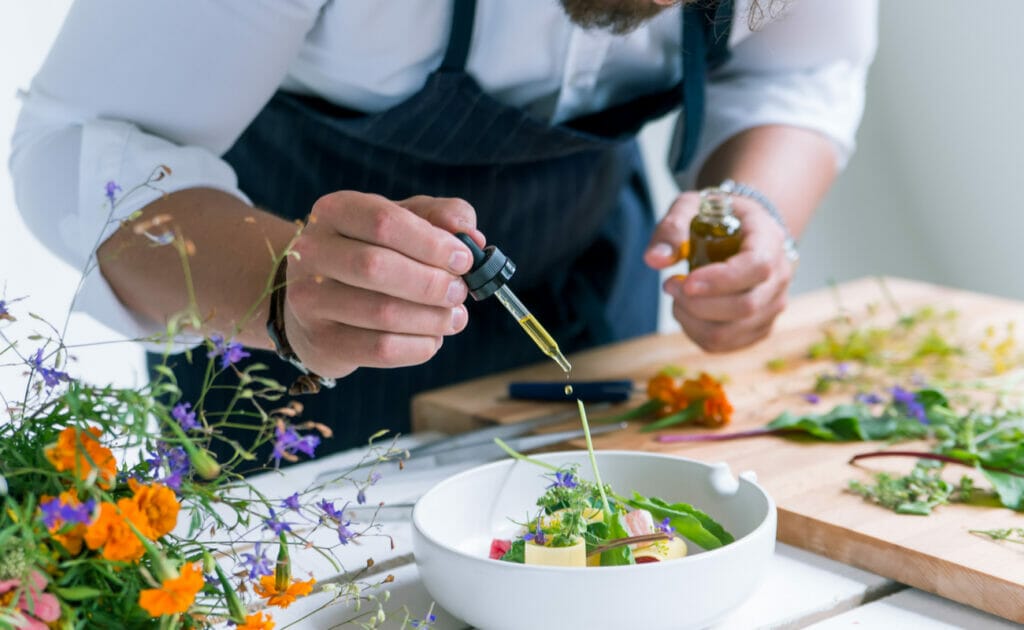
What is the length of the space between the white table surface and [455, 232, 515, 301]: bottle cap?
23 centimetres

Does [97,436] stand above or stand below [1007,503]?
above

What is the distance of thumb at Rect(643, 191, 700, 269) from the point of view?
3.95 feet

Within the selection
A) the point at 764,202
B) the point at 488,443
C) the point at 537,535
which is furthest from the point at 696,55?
the point at 537,535

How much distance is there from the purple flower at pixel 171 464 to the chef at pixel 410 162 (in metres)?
0.18

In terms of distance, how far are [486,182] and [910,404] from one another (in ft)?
1.75

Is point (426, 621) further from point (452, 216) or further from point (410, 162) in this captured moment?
point (410, 162)

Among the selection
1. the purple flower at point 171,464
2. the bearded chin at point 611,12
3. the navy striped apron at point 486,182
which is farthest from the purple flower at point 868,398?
the purple flower at point 171,464

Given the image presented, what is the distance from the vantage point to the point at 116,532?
55cm

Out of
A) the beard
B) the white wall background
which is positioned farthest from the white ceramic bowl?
the white wall background

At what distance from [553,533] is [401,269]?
21 centimetres

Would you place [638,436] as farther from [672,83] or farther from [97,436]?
[97,436]

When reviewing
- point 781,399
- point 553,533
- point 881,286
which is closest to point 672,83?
point 781,399

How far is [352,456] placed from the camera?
3.74 feet

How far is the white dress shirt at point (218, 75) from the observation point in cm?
101
